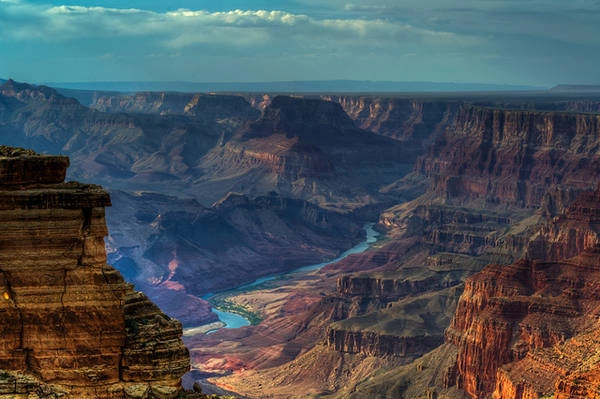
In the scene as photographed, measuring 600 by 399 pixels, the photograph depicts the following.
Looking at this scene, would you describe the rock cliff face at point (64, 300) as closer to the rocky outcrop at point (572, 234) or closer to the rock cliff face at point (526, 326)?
the rock cliff face at point (526, 326)

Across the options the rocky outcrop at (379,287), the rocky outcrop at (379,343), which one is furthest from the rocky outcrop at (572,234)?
the rocky outcrop at (379,343)

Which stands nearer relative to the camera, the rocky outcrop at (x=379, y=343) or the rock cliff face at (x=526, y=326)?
the rock cliff face at (x=526, y=326)

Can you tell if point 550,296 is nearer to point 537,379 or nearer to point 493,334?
point 493,334

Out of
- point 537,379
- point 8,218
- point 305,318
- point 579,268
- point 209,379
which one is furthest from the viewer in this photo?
point 305,318

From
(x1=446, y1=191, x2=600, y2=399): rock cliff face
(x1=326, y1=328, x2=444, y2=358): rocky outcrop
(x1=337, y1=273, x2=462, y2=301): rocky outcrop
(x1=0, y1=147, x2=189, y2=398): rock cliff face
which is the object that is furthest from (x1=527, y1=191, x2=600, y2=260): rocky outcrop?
(x1=0, y1=147, x2=189, y2=398): rock cliff face

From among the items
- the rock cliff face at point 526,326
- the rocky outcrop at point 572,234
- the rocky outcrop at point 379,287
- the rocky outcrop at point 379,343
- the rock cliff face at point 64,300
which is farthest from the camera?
the rocky outcrop at point 379,287

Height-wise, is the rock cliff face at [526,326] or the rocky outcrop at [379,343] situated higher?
the rock cliff face at [526,326]

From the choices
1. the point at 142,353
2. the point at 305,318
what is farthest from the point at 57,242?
the point at 305,318
